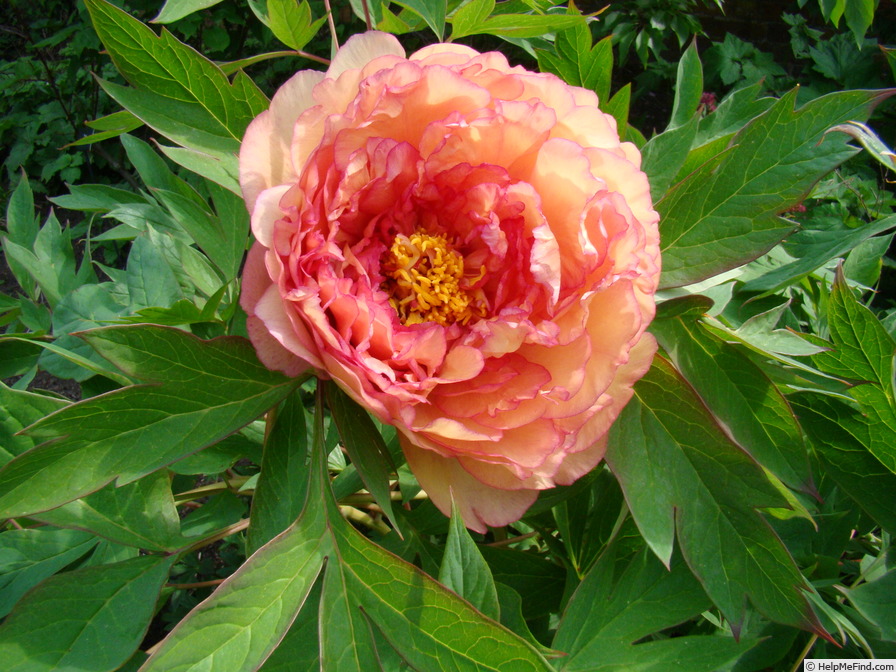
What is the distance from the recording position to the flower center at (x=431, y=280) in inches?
22.3

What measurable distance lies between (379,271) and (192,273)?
0.26m

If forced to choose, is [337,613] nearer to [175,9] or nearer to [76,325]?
[76,325]

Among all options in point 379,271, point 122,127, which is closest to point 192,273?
point 122,127

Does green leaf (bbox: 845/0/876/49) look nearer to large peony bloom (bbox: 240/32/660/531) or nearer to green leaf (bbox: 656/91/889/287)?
green leaf (bbox: 656/91/889/287)

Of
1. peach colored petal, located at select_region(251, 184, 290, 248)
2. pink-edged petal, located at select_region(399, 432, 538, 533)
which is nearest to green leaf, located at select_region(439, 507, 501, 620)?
pink-edged petal, located at select_region(399, 432, 538, 533)

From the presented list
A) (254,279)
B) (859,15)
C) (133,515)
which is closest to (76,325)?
(133,515)

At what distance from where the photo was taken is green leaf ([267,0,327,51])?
0.65 metres

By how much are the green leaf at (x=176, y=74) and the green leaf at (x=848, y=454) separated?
51 cm

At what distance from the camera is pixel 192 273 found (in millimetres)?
728

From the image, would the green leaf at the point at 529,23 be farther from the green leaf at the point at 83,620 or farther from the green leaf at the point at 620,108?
the green leaf at the point at 83,620

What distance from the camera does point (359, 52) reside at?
495mm

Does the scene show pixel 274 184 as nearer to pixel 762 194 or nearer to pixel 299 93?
pixel 299 93

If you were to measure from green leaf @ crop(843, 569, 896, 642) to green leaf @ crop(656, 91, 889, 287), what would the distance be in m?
0.33

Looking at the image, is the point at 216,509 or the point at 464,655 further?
the point at 216,509
